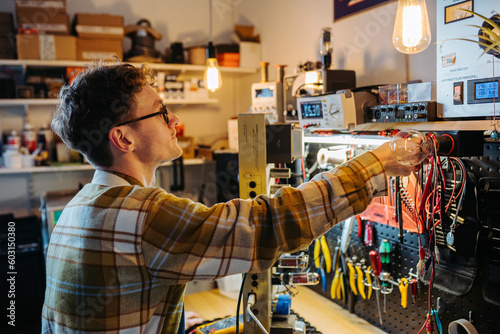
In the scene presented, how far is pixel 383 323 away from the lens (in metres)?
1.82

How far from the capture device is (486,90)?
1246 mm

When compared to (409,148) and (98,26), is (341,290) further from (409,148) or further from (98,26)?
(98,26)

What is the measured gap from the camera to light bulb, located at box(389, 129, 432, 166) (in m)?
1.02

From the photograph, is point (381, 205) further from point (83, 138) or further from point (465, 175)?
point (83, 138)

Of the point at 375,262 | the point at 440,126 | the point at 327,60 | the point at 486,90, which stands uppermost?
the point at 327,60

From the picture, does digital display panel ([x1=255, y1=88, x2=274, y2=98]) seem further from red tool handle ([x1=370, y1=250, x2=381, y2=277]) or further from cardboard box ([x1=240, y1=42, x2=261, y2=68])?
red tool handle ([x1=370, y1=250, x2=381, y2=277])

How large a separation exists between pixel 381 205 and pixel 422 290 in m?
0.36

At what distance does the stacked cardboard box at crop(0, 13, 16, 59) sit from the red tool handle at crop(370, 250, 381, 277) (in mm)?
2611

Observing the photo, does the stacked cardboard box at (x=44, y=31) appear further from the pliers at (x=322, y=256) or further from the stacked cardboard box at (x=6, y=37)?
the pliers at (x=322, y=256)

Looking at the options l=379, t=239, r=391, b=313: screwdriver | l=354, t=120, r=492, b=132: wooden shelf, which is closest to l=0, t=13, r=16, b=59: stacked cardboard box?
l=354, t=120, r=492, b=132: wooden shelf

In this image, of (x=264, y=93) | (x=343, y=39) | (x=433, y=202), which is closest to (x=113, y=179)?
(x=433, y=202)

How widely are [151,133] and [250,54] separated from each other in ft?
7.83

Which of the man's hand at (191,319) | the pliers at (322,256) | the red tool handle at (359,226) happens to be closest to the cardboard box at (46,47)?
the man's hand at (191,319)

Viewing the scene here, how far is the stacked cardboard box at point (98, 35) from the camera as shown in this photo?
9.82 feet
